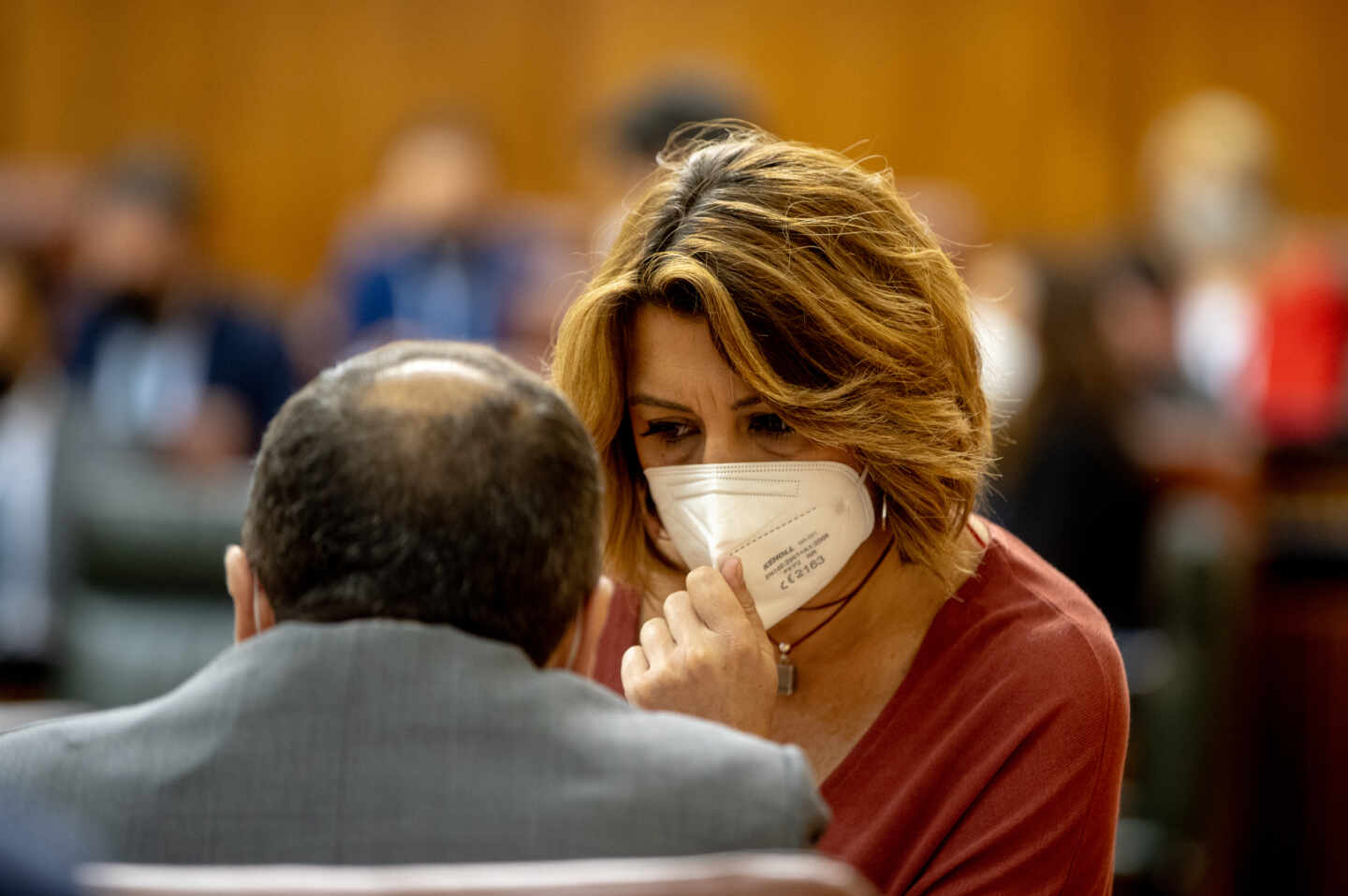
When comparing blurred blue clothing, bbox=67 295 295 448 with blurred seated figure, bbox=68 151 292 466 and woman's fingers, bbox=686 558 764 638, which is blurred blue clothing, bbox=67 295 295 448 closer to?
blurred seated figure, bbox=68 151 292 466

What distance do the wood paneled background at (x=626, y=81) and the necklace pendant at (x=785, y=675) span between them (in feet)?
15.8

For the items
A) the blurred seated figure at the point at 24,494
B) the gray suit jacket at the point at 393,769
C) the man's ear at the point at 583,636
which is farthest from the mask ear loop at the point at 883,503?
the blurred seated figure at the point at 24,494

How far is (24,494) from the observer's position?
401cm

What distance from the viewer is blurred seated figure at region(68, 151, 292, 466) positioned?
4719 millimetres

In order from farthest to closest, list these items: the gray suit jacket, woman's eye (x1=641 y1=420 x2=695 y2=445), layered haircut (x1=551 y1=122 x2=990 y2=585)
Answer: woman's eye (x1=641 y1=420 x2=695 y2=445) < layered haircut (x1=551 y1=122 x2=990 y2=585) < the gray suit jacket

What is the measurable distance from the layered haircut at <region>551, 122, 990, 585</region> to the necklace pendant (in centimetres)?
20

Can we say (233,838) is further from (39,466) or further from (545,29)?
(545,29)

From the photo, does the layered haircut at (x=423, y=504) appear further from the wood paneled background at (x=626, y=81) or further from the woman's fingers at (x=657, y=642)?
the wood paneled background at (x=626, y=81)

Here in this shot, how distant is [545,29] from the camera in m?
6.76

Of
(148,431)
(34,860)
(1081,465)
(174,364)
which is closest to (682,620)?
(34,860)

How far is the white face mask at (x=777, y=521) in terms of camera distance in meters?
1.71

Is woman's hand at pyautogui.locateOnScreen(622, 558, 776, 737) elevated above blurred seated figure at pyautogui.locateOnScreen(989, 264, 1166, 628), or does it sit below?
above

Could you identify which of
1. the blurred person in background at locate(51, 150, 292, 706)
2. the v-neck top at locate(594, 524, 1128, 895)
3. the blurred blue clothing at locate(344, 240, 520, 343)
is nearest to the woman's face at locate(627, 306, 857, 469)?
the v-neck top at locate(594, 524, 1128, 895)

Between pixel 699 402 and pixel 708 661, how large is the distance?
0.99ft
